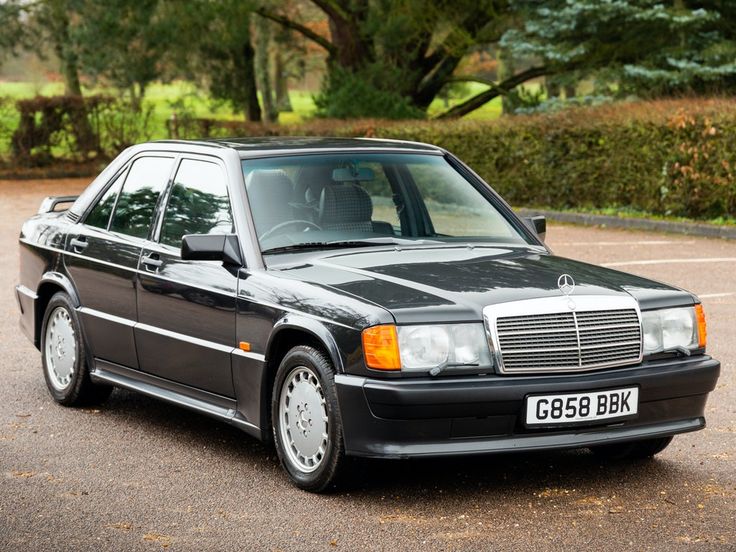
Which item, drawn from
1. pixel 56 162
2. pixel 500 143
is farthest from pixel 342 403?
pixel 56 162

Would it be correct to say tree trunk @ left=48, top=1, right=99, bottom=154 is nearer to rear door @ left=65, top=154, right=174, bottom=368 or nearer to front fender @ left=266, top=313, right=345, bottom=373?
rear door @ left=65, top=154, right=174, bottom=368

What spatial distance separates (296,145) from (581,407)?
92.3 inches

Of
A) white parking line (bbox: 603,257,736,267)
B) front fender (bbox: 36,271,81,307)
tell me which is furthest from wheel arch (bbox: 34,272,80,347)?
white parking line (bbox: 603,257,736,267)

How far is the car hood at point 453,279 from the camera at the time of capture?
5449mm

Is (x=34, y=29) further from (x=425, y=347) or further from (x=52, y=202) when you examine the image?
(x=425, y=347)

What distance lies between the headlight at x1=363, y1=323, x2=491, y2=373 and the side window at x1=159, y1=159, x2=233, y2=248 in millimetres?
1499

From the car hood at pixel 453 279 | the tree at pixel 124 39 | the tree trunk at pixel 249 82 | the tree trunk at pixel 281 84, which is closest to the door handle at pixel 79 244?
the car hood at pixel 453 279

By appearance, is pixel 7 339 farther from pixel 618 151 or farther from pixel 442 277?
pixel 618 151

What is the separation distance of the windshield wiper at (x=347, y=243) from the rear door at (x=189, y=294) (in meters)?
0.27

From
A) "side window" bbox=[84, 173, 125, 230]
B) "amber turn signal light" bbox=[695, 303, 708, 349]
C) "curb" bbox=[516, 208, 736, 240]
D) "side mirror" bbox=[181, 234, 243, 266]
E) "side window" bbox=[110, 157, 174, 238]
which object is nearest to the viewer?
"amber turn signal light" bbox=[695, 303, 708, 349]

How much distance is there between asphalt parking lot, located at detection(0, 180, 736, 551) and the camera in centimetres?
510

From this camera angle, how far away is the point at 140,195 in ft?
24.4

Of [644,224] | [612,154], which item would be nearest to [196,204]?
[644,224]

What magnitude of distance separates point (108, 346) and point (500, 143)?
54.2 ft
